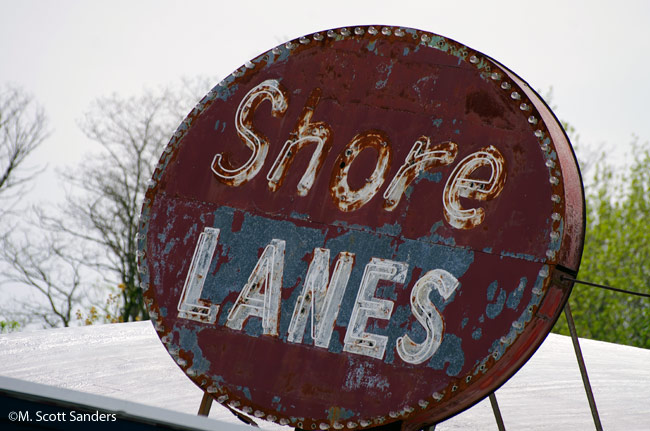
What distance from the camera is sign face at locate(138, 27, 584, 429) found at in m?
4.86

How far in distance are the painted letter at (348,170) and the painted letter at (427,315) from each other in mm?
642

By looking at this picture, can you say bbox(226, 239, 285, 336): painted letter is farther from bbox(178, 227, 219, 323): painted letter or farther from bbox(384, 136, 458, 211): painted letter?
bbox(384, 136, 458, 211): painted letter

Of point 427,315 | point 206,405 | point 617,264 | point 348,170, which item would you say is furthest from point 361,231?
point 617,264

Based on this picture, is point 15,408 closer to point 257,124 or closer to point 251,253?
point 251,253

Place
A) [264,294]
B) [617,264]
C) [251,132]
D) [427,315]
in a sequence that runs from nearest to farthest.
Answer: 1. [427,315]
2. [264,294]
3. [251,132]
4. [617,264]

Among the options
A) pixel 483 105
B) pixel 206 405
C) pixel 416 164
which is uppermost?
pixel 483 105

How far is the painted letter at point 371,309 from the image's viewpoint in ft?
16.5

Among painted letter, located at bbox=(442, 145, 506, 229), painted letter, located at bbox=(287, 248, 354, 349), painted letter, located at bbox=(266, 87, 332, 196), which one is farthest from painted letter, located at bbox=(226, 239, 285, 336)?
painted letter, located at bbox=(442, 145, 506, 229)

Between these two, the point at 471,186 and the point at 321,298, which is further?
the point at 321,298

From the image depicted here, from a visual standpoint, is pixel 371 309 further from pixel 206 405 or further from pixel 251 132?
pixel 251 132

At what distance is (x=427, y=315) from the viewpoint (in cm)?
496

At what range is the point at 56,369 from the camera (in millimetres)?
10500

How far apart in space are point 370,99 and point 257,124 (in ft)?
2.51

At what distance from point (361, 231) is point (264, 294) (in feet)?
2.35
